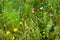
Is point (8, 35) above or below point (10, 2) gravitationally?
below

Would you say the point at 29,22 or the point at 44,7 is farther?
the point at 44,7

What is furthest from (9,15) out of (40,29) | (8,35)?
(40,29)

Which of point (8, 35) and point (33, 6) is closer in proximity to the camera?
point (8, 35)

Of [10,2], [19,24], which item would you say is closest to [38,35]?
[19,24]

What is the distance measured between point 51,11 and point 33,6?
356mm

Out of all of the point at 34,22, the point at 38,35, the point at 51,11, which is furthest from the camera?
the point at 51,11

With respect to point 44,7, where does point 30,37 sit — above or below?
below

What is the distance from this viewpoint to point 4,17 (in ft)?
11.5

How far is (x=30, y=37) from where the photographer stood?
10.6 ft

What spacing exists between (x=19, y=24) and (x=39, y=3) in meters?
0.64

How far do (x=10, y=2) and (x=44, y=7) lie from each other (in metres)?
0.60

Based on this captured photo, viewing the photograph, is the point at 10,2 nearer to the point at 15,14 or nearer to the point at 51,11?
the point at 15,14

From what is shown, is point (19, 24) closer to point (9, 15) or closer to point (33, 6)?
point (9, 15)

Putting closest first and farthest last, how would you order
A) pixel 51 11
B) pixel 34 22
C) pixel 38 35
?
pixel 38 35, pixel 34 22, pixel 51 11
